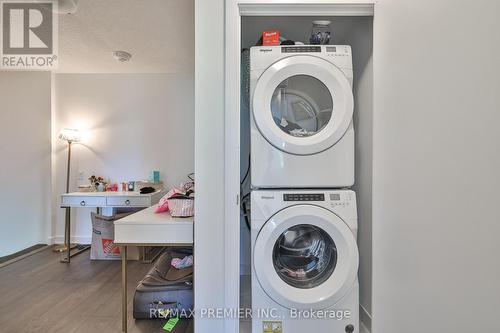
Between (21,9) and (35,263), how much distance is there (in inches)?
95.9

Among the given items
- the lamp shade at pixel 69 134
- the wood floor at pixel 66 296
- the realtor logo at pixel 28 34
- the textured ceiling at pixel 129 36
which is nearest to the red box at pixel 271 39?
the textured ceiling at pixel 129 36

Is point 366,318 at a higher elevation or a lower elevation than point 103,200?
lower

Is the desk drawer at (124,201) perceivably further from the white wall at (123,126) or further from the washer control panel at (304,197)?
the washer control panel at (304,197)

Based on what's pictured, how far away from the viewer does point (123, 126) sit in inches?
117

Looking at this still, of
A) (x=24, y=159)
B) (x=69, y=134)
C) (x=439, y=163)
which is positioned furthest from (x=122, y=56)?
(x=439, y=163)

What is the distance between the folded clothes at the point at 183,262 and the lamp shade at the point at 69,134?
217cm

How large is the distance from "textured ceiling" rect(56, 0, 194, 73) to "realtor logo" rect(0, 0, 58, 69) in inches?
3.5

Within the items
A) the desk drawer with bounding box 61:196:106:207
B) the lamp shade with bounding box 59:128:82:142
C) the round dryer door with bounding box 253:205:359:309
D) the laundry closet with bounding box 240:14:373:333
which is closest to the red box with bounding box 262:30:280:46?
the laundry closet with bounding box 240:14:373:333

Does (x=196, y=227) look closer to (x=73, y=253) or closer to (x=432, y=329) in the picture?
(x=432, y=329)

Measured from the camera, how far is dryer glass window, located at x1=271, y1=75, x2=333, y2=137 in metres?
1.32

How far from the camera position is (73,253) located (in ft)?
8.81

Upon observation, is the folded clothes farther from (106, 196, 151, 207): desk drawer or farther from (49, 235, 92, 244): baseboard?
(49, 235, 92, 244): baseboard

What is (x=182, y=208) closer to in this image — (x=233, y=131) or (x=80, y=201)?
(x=233, y=131)

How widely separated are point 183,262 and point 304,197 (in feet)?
3.68
